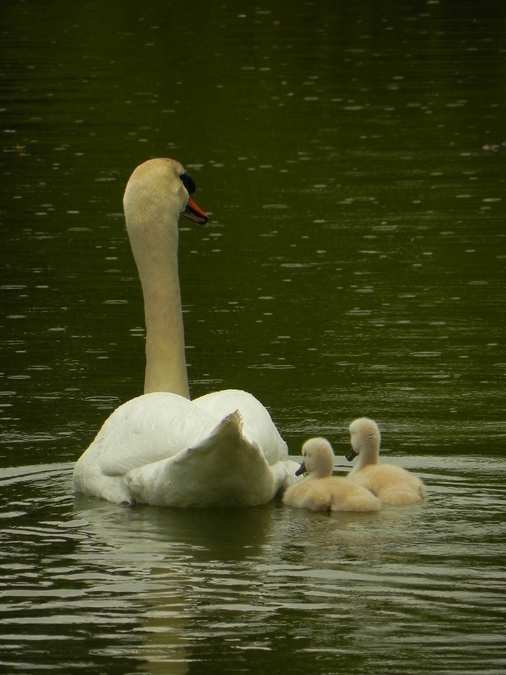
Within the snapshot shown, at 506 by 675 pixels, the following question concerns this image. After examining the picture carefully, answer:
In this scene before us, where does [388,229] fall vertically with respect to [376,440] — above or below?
above

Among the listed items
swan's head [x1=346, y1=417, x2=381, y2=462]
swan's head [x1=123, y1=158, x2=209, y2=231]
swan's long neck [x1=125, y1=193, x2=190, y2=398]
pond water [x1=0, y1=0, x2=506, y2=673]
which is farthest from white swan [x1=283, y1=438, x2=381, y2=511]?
swan's head [x1=123, y1=158, x2=209, y2=231]

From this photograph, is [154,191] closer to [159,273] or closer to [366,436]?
[159,273]

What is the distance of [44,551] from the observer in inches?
315

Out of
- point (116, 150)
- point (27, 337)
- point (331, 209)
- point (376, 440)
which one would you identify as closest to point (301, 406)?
point (376, 440)

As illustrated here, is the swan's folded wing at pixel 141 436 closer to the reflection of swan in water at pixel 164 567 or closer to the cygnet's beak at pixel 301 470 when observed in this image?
the reflection of swan in water at pixel 164 567

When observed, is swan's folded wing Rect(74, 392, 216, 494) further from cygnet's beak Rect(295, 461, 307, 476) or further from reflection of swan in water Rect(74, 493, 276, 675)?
cygnet's beak Rect(295, 461, 307, 476)

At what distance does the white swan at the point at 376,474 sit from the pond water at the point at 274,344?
0.13m

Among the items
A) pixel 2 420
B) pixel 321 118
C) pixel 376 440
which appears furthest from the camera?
pixel 321 118

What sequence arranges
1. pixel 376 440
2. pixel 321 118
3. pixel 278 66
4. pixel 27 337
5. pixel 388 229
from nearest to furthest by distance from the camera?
pixel 376 440
pixel 27 337
pixel 388 229
pixel 321 118
pixel 278 66

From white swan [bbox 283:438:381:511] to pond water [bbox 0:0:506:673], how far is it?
4.0 inches

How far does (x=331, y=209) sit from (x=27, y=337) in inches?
Answer: 237

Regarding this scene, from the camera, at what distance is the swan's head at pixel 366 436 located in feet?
29.9

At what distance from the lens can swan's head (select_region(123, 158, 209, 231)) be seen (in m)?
9.92

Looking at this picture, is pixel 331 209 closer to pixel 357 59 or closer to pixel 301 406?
pixel 301 406
